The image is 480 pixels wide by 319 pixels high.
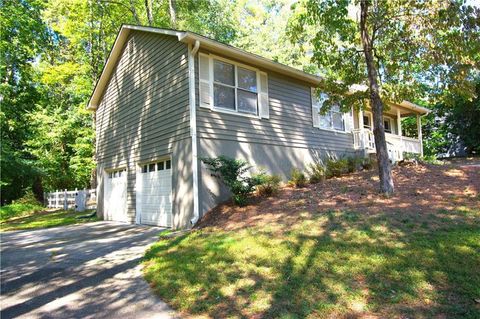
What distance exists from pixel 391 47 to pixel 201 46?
197 inches

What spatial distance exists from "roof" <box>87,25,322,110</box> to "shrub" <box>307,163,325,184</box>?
3.20 m

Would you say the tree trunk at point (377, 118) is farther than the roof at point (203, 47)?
No

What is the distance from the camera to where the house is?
9.28 metres

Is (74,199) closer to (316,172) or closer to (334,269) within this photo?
(316,172)

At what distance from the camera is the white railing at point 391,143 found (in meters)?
15.1

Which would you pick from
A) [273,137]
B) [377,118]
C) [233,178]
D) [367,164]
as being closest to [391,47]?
[377,118]

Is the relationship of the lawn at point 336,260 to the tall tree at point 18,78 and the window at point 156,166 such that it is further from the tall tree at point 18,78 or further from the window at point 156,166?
the tall tree at point 18,78

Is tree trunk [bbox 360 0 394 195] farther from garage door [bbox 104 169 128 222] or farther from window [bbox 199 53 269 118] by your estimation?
garage door [bbox 104 169 128 222]

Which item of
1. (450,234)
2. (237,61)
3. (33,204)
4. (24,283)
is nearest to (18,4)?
(33,204)

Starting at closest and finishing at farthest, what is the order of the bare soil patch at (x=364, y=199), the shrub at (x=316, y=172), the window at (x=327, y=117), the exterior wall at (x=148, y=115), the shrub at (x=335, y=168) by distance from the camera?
the bare soil patch at (x=364, y=199), the exterior wall at (x=148, y=115), the shrub at (x=316, y=172), the shrub at (x=335, y=168), the window at (x=327, y=117)

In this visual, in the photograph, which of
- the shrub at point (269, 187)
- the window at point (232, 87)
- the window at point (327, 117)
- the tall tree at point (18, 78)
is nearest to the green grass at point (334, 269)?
the shrub at point (269, 187)

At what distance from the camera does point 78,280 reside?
534 centimetres

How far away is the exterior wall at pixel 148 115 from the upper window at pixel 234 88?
1.01 m

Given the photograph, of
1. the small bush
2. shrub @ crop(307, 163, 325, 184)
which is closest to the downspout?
shrub @ crop(307, 163, 325, 184)
